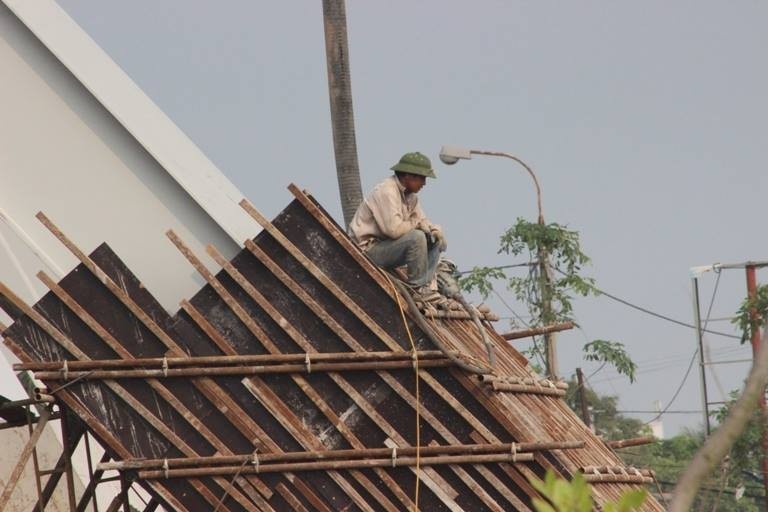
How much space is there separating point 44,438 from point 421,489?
5.98 meters

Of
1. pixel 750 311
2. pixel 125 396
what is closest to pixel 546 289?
pixel 750 311

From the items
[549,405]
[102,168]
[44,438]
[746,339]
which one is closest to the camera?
[549,405]

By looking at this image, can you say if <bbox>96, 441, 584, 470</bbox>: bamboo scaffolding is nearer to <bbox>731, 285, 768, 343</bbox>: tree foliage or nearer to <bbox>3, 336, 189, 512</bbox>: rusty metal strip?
<bbox>3, 336, 189, 512</bbox>: rusty metal strip

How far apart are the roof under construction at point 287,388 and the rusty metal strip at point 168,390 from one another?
0.01 meters

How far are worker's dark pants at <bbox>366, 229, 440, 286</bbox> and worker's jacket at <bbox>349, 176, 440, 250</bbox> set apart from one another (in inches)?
2.2

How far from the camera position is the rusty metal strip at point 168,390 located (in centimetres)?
1001

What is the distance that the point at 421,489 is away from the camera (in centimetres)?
984

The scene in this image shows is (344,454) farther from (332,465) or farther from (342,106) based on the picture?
(342,106)

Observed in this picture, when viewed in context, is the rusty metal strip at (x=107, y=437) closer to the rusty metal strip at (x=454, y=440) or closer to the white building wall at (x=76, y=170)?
the rusty metal strip at (x=454, y=440)

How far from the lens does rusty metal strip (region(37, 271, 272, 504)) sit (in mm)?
10008

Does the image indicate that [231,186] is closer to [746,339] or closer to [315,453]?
[315,453]

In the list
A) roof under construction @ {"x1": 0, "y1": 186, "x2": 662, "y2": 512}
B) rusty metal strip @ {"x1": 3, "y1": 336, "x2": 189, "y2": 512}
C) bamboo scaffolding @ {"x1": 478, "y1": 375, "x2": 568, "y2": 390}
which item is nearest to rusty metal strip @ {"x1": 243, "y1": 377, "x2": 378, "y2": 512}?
roof under construction @ {"x1": 0, "y1": 186, "x2": 662, "y2": 512}

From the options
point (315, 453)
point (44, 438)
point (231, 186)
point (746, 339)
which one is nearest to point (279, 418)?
point (315, 453)

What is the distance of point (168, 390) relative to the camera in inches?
397
